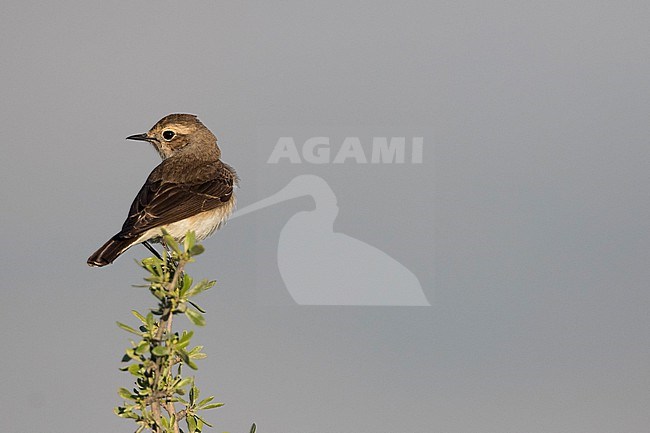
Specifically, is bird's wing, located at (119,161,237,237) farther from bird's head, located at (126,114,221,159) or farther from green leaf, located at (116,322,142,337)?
green leaf, located at (116,322,142,337)

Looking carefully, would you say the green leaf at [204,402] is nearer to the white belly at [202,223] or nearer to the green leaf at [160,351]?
the green leaf at [160,351]

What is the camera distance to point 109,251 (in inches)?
330

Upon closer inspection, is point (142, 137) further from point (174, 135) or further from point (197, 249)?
point (197, 249)

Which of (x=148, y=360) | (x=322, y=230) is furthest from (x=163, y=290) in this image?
(x=322, y=230)

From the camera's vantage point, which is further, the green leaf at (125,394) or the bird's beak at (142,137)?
the bird's beak at (142,137)

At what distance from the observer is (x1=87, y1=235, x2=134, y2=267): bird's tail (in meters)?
8.10

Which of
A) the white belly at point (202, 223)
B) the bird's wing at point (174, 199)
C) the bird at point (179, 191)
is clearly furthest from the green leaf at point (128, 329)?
the white belly at point (202, 223)

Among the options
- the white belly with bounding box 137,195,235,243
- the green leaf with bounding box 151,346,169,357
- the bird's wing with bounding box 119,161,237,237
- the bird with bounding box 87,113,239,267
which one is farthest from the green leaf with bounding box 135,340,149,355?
the white belly with bounding box 137,195,235,243

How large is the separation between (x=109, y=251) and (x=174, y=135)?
4.10m

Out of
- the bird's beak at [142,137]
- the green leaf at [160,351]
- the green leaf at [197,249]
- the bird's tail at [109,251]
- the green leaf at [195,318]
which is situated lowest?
the green leaf at [160,351]

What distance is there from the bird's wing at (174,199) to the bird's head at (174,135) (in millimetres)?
494

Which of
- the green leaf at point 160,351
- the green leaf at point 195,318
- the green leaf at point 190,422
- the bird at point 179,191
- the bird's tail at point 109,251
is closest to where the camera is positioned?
the green leaf at point 195,318

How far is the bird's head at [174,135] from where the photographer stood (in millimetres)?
12203

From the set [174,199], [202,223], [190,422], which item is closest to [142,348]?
[190,422]
